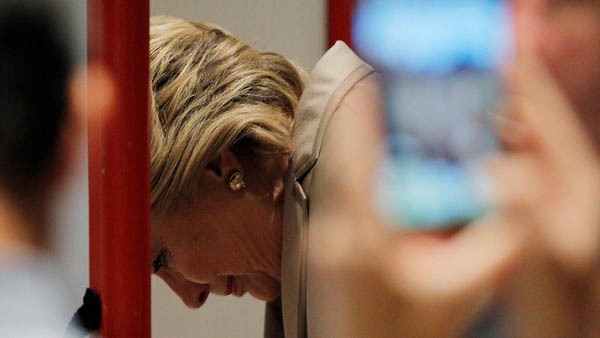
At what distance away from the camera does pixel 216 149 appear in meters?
0.71

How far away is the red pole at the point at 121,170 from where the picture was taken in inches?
17.7

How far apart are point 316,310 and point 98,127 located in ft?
0.82

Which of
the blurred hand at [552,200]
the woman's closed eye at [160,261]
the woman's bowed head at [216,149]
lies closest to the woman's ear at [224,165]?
the woman's bowed head at [216,149]

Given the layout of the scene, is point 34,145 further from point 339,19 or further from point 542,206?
point 339,19

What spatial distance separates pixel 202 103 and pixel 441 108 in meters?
0.31

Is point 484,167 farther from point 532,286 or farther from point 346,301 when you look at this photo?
point 346,301

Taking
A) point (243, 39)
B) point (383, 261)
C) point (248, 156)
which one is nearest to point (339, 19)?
point (243, 39)

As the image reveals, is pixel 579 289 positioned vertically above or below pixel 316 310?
above

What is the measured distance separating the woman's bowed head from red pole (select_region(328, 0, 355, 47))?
0.11 meters

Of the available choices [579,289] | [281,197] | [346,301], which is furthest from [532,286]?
[281,197]

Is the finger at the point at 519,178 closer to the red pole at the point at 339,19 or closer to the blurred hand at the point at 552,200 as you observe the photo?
the blurred hand at the point at 552,200

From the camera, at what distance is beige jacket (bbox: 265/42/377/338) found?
0.65m

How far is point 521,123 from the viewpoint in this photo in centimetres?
42

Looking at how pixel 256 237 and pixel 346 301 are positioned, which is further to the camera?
pixel 256 237
